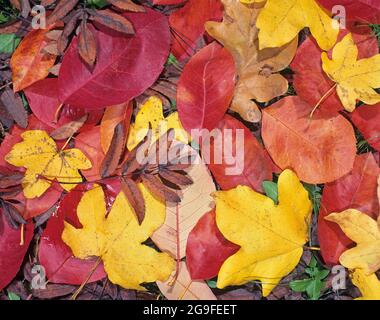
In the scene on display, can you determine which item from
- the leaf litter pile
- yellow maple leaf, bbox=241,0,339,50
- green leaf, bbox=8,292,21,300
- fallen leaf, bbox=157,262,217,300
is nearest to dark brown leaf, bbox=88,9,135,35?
the leaf litter pile

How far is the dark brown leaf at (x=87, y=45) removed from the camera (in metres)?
1.05

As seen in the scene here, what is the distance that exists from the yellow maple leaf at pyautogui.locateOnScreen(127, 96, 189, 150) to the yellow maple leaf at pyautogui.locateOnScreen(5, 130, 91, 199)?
0.34 ft

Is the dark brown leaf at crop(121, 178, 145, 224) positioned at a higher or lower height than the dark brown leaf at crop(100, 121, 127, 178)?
lower

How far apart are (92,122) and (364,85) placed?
52cm

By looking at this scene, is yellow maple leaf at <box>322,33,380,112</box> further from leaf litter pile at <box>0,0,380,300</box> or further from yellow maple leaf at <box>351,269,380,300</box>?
yellow maple leaf at <box>351,269,380,300</box>

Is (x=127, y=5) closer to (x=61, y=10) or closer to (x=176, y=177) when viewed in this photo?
(x=61, y=10)

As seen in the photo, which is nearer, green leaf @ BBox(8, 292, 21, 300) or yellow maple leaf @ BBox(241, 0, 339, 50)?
yellow maple leaf @ BBox(241, 0, 339, 50)

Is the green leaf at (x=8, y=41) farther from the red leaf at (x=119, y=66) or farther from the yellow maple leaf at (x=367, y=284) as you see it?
the yellow maple leaf at (x=367, y=284)

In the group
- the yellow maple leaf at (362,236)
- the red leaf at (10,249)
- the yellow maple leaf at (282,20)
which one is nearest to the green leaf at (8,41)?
the red leaf at (10,249)

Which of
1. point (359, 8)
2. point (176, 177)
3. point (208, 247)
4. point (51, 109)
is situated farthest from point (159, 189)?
point (359, 8)

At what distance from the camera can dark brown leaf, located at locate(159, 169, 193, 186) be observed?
1069 mm

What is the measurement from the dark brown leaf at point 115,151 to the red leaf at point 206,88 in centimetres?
12

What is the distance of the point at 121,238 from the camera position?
3.48 ft

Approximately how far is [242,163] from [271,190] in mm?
74
